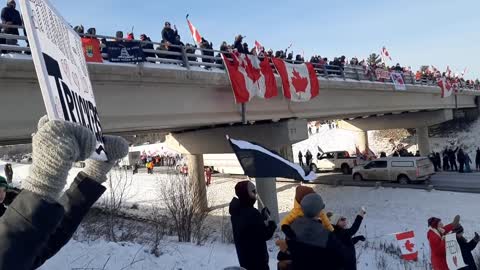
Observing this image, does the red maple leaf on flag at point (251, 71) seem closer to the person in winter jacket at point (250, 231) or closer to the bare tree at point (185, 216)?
the bare tree at point (185, 216)

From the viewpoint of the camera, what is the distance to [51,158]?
6.26 ft

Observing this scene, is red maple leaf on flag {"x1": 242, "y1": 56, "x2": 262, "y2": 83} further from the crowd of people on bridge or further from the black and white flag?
the black and white flag

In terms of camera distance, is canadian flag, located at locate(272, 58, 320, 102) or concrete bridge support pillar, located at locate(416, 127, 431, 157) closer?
canadian flag, located at locate(272, 58, 320, 102)

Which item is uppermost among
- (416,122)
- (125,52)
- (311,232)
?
(125,52)

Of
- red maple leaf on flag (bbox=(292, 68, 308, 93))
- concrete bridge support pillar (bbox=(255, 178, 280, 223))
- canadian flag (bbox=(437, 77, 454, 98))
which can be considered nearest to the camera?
red maple leaf on flag (bbox=(292, 68, 308, 93))

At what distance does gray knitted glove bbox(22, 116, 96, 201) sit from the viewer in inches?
74.8

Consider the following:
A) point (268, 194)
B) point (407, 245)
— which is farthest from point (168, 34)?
point (407, 245)

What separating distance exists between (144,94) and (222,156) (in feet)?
91.7

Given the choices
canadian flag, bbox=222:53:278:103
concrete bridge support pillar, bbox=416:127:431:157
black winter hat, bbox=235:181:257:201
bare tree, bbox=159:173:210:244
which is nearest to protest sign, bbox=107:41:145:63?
bare tree, bbox=159:173:210:244

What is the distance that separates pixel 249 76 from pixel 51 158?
1546 cm

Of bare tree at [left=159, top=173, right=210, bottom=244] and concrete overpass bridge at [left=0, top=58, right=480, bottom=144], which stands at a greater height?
concrete overpass bridge at [left=0, top=58, right=480, bottom=144]

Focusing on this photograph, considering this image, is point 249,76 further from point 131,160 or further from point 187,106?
point 131,160

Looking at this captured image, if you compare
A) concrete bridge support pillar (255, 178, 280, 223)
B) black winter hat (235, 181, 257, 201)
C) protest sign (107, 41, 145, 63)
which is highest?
protest sign (107, 41, 145, 63)

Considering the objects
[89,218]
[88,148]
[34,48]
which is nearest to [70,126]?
[88,148]
